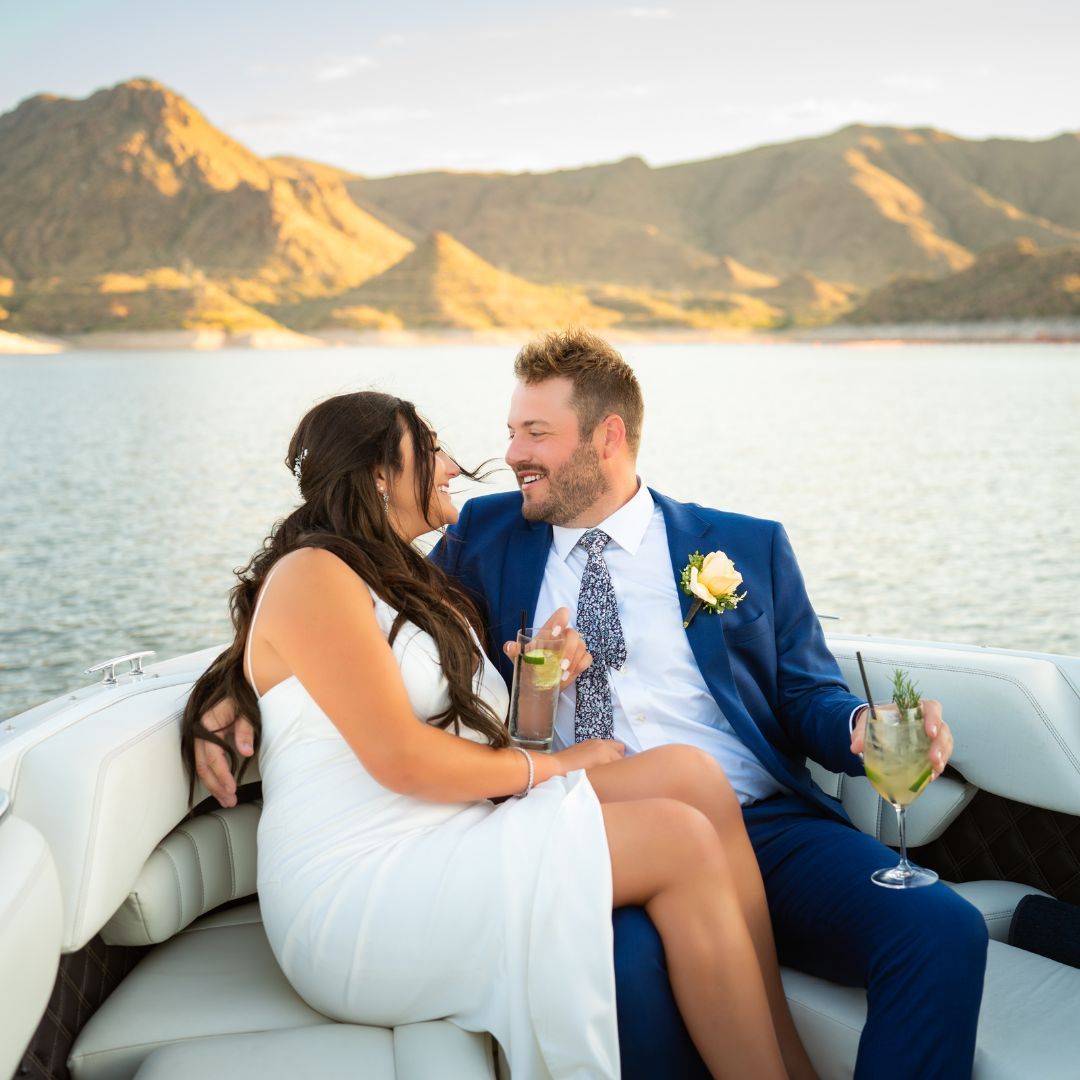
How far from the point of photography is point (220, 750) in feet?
7.80

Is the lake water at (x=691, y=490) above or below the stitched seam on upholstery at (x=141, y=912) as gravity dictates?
below

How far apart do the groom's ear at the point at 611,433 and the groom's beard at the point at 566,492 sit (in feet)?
0.24

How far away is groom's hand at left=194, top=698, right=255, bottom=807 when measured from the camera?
2.36m

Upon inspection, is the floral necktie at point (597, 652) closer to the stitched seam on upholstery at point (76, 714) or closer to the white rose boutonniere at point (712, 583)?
the white rose boutonniere at point (712, 583)

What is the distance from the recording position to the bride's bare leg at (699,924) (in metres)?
2.00

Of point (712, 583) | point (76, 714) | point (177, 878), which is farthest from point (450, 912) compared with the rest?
point (712, 583)

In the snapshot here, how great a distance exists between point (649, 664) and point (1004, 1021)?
1038 mm

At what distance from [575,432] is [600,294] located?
363 feet

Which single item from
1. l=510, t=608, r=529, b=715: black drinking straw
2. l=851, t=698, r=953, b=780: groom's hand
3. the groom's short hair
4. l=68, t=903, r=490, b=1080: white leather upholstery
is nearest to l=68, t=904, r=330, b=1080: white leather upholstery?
l=68, t=903, r=490, b=1080: white leather upholstery

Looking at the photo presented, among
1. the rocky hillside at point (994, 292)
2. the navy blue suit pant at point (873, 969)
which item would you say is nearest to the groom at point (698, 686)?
the navy blue suit pant at point (873, 969)

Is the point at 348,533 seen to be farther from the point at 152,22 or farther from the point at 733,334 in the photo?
the point at 152,22

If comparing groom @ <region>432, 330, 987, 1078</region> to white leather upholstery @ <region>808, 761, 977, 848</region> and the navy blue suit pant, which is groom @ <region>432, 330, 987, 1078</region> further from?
white leather upholstery @ <region>808, 761, 977, 848</region>

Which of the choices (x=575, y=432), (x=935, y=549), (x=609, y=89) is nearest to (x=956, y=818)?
(x=575, y=432)

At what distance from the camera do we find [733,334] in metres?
96.9
